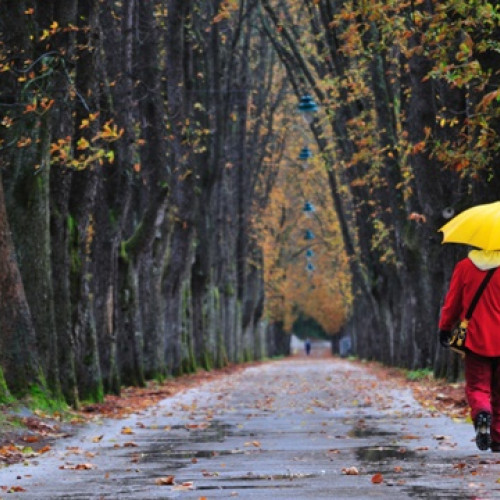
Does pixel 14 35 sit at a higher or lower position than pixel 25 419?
higher

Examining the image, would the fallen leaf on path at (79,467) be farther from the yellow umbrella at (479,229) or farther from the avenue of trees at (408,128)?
the avenue of trees at (408,128)

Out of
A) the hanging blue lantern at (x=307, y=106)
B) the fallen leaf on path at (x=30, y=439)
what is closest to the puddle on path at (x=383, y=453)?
the fallen leaf on path at (x=30, y=439)

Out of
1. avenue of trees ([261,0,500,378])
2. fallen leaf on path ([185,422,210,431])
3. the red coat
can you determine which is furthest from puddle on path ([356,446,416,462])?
fallen leaf on path ([185,422,210,431])

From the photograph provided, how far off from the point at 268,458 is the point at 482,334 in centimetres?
246

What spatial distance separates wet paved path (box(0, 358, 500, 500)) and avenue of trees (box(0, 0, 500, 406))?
2.65 metres

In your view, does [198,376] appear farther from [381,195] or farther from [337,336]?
[337,336]

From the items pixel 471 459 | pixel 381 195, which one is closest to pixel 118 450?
pixel 471 459

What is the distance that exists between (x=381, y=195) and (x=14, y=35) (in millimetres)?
22070

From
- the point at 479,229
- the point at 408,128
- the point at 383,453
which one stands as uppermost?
the point at 408,128

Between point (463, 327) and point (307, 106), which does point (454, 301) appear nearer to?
point (463, 327)

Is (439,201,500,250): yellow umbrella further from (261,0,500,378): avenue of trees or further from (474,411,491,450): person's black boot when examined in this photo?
(261,0,500,378): avenue of trees

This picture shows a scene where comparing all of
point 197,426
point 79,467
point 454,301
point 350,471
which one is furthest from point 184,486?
point 197,426

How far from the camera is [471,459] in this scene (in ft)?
38.4

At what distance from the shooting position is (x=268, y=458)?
1249cm
